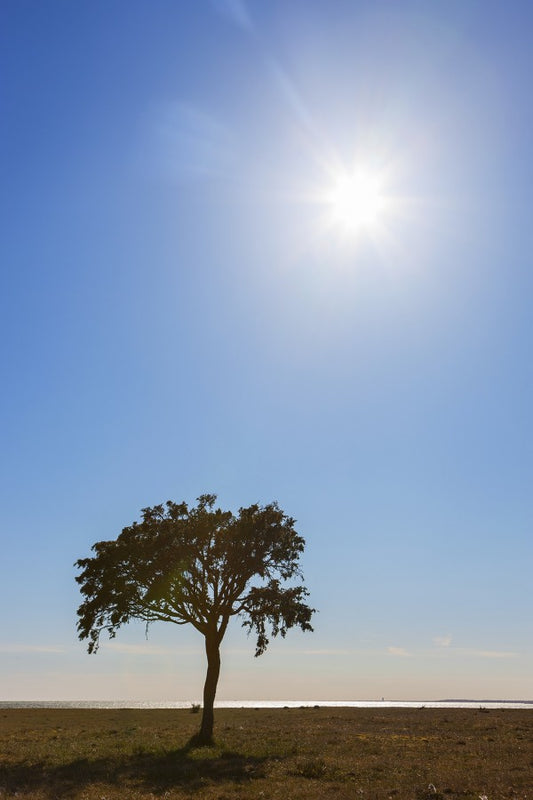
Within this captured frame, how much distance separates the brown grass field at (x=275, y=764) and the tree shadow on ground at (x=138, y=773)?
44 mm

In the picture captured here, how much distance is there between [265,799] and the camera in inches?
754

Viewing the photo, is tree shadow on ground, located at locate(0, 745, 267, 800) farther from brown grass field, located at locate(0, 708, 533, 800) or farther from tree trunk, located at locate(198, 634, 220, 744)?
tree trunk, located at locate(198, 634, 220, 744)

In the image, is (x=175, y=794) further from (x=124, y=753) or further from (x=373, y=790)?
(x=124, y=753)

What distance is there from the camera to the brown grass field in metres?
20.5

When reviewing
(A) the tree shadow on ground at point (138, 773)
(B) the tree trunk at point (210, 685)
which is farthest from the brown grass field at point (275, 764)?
(B) the tree trunk at point (210, 685)

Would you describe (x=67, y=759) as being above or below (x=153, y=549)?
below

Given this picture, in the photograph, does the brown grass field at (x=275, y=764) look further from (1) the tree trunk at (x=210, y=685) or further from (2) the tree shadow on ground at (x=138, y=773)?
(1) the tree trunk at (x=210, y=685)

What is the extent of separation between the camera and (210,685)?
36719 millimetres

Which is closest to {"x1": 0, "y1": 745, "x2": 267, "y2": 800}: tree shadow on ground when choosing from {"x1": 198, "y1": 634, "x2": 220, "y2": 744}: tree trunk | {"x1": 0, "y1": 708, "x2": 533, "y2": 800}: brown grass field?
{"x1": 0, "y1": 708, "x2": 533, "y2": 800}: brown grass field

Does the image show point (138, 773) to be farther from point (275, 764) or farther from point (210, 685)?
point (210, 685)

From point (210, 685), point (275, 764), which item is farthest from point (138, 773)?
point (210, 685)

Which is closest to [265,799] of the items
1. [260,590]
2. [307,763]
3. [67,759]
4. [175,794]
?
[175,794]

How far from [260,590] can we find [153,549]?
736 centimetres

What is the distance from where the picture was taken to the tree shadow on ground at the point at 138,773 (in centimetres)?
2161
